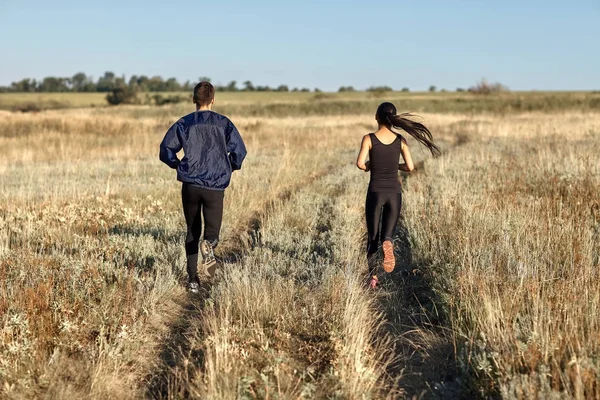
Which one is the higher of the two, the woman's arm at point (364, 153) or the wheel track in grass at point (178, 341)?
the woman's arm at point (364, 153)

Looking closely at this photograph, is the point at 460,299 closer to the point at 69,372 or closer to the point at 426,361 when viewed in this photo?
the point at 426,361

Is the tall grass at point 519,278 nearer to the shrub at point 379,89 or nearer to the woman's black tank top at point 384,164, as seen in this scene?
the woman's black tank top at point 384,164

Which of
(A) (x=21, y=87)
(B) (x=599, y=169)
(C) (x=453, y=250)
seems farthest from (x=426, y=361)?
(A) (x=21, y=87)

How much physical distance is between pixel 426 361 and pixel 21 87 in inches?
4746

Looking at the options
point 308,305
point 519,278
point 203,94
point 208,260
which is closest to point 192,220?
point 208,260

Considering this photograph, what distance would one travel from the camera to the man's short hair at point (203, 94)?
18.2 feet

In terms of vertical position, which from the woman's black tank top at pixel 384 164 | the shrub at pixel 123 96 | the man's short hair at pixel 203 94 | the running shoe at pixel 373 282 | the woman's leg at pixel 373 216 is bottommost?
the running shoe at pixel 373 282

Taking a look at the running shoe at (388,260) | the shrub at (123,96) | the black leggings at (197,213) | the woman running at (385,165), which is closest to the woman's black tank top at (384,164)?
the woman running at (385,165)

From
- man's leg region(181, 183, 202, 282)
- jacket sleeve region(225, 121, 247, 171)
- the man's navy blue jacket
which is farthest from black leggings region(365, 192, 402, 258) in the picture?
man's leg region(181, 183, 202, 282)

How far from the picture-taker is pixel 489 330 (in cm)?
384

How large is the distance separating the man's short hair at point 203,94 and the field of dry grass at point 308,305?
1.70 meters

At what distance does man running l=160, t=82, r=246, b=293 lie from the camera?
5465 millimetres

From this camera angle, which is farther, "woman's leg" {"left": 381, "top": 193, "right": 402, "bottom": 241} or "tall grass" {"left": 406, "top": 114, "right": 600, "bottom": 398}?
"woman's leg" {"left": 381, "top": 193, "right": 402, "bottom": 241}

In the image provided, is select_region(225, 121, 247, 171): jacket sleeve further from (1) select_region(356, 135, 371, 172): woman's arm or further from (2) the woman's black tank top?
(2) the woman's black tank top
